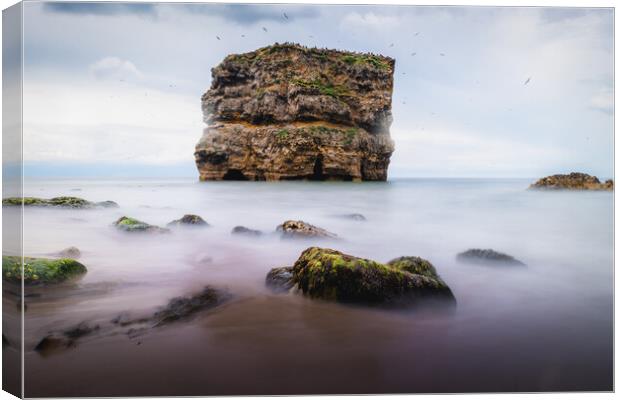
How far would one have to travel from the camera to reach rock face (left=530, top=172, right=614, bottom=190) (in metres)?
3.74

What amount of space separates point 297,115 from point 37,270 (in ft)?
10.4

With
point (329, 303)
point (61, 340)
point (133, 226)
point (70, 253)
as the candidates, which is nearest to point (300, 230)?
point (329, 303)

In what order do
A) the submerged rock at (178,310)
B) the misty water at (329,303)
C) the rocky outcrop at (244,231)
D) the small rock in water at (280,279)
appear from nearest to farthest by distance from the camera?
1. the misty water at (329,303)
2. the submerged rock at (178,310)
3. the small rock in water at (280,279)
4. the rocky outcrop at (244,231)

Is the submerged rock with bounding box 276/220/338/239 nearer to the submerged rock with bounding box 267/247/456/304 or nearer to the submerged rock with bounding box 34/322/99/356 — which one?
the submerged rock with bounding box 267/247/456/304

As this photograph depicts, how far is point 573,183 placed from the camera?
3.80 metres

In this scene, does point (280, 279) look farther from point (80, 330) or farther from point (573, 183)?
point (573, 183)

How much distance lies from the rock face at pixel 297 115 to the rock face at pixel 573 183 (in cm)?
149

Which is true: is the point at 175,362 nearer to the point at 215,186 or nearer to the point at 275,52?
the point at 215,186

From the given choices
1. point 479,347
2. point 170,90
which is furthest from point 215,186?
point 479,347

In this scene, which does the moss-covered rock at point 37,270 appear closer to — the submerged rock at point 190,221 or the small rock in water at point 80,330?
the small rock in water at point 80,330

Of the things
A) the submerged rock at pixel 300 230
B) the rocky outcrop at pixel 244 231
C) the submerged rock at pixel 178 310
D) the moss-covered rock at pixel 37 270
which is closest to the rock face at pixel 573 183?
the submerged rock at pixel 300 230

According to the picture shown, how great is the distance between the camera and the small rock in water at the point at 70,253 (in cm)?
347

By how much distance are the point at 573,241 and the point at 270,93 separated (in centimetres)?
351

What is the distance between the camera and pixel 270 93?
15.6 ft
